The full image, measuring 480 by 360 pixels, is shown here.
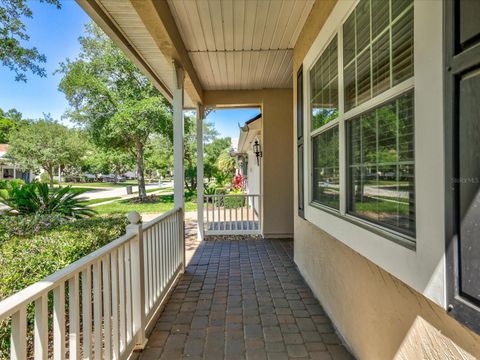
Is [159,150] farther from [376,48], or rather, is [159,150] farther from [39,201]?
[376,48]

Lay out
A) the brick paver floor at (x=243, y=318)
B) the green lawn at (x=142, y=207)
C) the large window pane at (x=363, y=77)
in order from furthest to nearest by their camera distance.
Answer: the green lawn at (x=142, y=207), the brick paver floor at (x=243, y=318), the large window pane at (x=363, y=77)

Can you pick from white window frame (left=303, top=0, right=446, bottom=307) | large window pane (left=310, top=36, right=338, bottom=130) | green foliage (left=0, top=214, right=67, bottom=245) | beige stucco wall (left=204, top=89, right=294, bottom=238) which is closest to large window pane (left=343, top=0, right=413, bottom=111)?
white window frame (left=303, top=0, right=446, bottom=307)

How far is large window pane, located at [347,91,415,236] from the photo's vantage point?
55.3 inches

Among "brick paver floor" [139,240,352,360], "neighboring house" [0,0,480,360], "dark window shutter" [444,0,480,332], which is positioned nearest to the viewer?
"dark window shutter" [444,0,480,332]

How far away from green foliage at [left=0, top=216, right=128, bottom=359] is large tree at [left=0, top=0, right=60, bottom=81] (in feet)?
15.6

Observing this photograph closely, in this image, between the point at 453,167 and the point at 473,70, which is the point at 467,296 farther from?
the point at 473,70

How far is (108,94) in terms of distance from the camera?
11.7m

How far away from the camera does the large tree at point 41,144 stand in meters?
21.8

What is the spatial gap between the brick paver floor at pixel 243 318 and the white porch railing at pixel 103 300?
0.79 ft

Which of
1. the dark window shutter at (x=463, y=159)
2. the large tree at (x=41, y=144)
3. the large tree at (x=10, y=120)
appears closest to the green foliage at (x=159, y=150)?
the large tree at (x=41, y=144)

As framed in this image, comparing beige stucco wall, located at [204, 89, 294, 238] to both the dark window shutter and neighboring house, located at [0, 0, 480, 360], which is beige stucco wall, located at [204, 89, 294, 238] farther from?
the dark window shutter

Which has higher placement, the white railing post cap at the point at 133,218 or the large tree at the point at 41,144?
the large tree at the point at 41,144

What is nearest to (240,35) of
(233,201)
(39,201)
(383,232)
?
(383,232)

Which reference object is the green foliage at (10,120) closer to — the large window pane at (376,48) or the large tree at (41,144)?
the large tree at (41,144)
